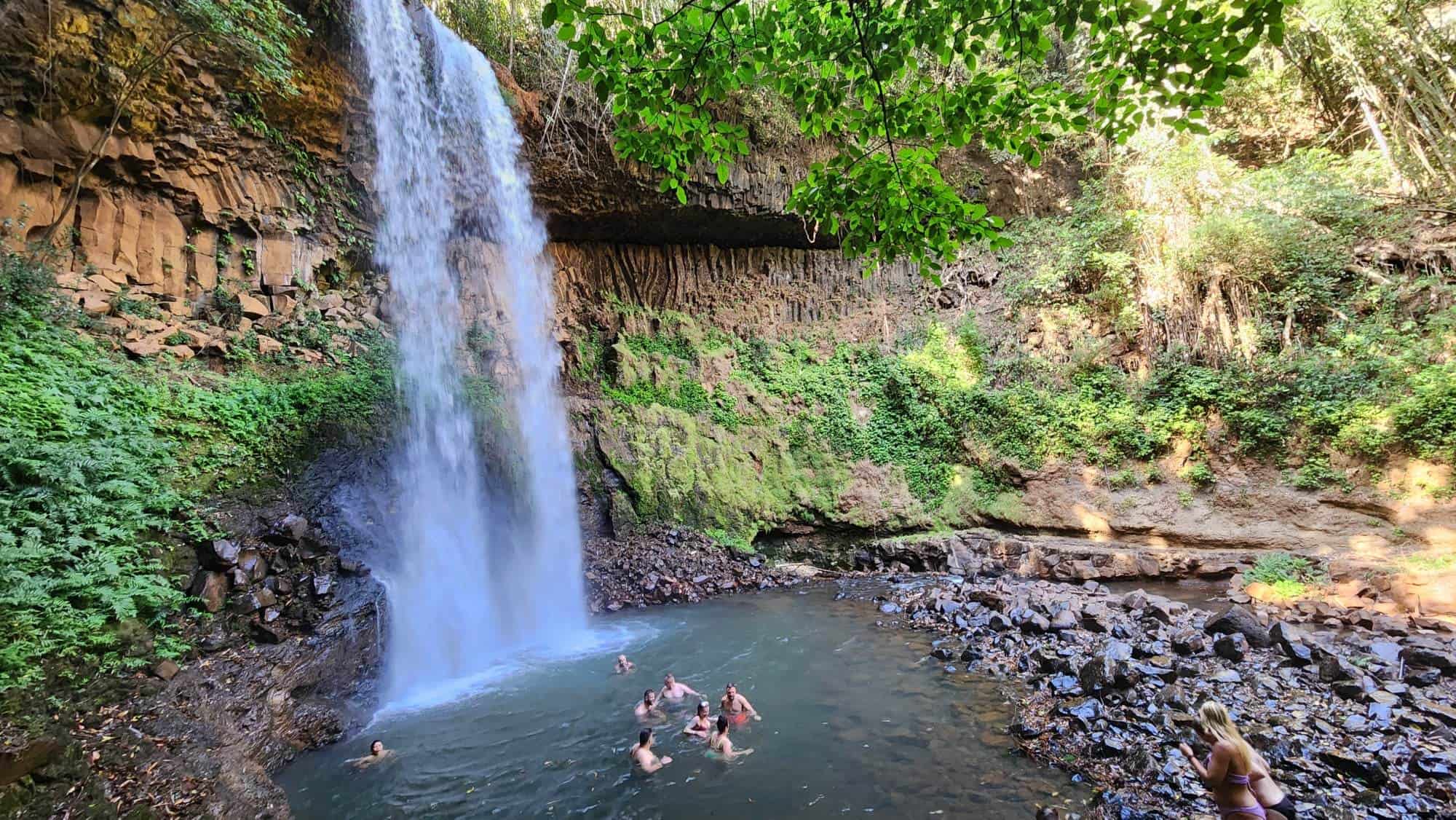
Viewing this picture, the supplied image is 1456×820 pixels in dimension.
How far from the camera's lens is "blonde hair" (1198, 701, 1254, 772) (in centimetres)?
371

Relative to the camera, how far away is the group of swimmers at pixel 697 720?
5.59 meters

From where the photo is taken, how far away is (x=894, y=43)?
3.04 m

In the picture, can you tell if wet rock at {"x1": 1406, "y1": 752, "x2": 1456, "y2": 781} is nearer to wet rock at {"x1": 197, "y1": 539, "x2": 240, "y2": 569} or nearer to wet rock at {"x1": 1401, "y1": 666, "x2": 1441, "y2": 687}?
wet rock at {"x1": 1401, "y1": 666, "x2": 1441, "y2": 687}

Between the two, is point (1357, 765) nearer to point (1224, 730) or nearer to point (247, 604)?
point (1224, 730)

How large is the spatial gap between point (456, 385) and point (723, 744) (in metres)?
8.15

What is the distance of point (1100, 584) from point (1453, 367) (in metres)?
5.94

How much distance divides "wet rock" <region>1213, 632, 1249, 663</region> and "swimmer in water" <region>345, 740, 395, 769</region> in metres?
8.70

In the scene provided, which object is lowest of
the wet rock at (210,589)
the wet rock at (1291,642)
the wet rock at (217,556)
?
the wet rock at (1291,642)

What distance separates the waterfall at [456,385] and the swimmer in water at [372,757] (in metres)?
1.86

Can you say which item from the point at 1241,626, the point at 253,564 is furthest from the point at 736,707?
the point at 1241,626

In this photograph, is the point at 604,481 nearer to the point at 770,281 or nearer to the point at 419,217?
the point at 419,217

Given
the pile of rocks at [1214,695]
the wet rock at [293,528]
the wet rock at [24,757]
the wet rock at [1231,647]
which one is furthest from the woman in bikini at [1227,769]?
the wet rock at [293,528]

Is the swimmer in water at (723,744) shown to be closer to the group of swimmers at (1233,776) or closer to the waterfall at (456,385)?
the group of swimmers at (1233,776)

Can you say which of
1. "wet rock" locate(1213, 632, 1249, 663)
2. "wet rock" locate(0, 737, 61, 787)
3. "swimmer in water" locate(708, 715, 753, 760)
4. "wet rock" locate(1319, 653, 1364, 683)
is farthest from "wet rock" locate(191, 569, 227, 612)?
"wet rock" locate(1319, 653, 1364, 683)
